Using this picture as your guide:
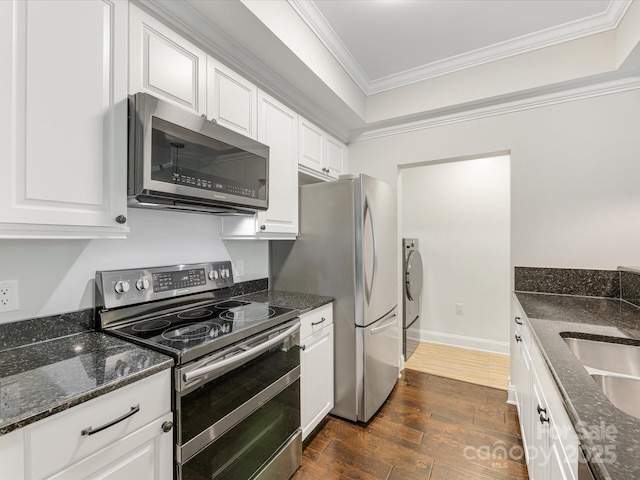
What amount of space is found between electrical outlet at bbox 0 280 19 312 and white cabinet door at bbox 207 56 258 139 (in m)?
1.09

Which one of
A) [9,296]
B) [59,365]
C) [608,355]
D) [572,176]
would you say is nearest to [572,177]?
[572,176]

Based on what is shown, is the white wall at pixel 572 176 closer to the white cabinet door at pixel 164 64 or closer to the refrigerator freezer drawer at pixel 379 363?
the refrigerator freezer drawer at pixel 379 363

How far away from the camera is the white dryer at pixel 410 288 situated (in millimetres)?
3193

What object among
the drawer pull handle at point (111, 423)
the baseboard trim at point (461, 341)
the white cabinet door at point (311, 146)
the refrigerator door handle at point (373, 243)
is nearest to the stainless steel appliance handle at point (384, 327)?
the refrigerator door handle at point (373, 243)

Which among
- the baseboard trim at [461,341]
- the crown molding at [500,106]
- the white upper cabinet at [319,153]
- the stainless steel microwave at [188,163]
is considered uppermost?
the crown molding at [500,106]

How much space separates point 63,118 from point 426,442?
2.50 meters

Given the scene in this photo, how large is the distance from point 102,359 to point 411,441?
6.08 feet

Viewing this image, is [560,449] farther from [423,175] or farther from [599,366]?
[423,175]

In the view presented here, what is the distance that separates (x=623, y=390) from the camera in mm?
1041

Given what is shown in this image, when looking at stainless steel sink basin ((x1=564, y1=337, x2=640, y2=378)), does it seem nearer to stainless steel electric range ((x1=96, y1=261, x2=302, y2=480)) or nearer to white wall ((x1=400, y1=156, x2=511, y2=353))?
stainless steel electric range ((x1=96, y1=261, x2=302, y2=480))

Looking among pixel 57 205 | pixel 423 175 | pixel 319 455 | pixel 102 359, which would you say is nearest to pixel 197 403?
pixel 102 359

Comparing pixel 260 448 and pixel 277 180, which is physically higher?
pixel 277 180

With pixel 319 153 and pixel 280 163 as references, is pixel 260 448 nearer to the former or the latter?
pixel 280 163

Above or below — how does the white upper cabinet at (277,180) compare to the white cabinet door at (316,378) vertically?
above
